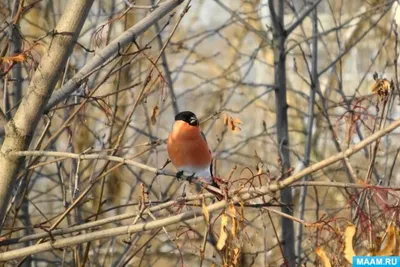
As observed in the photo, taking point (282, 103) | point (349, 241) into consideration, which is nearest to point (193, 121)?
point (282, 103)

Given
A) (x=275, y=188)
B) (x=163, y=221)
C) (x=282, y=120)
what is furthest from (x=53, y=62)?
(x=282, y=120)

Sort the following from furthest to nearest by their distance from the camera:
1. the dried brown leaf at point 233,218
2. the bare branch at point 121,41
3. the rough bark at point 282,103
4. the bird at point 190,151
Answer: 1. the rough bark at point 282,103
2. the bird at point 190,151
3. the bare branch at point 121,41
4. the dried brown leaf at point 233,218

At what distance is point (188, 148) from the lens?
2.73 metres

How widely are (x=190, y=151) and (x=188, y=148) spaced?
0.05 ft

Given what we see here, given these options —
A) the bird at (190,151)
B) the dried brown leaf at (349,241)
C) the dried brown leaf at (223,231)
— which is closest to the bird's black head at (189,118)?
the bird at (190,151)

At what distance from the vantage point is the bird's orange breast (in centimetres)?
272

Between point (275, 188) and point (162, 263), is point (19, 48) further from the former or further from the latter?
point (162, 263)

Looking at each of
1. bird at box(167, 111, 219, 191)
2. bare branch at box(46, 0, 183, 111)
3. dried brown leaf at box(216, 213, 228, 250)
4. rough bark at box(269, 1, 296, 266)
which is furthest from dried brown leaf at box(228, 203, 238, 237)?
rough bark at box(269, 1, 296, 266)

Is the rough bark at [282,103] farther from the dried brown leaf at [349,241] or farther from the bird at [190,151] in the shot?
the dried brown leaf at [349,241]

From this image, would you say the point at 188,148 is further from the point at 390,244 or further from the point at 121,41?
the point at 390,244

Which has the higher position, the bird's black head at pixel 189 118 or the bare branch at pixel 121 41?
the bird's black head at pixel 189 118

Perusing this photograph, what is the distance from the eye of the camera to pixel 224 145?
7328 mm

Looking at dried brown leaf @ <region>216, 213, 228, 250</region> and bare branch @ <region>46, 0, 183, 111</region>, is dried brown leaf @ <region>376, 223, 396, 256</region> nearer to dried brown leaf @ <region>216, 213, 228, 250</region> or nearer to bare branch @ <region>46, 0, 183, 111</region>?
dried brown leaf @ <region>216, 213, 228, 250</region>

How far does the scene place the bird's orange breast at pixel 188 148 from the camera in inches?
107
